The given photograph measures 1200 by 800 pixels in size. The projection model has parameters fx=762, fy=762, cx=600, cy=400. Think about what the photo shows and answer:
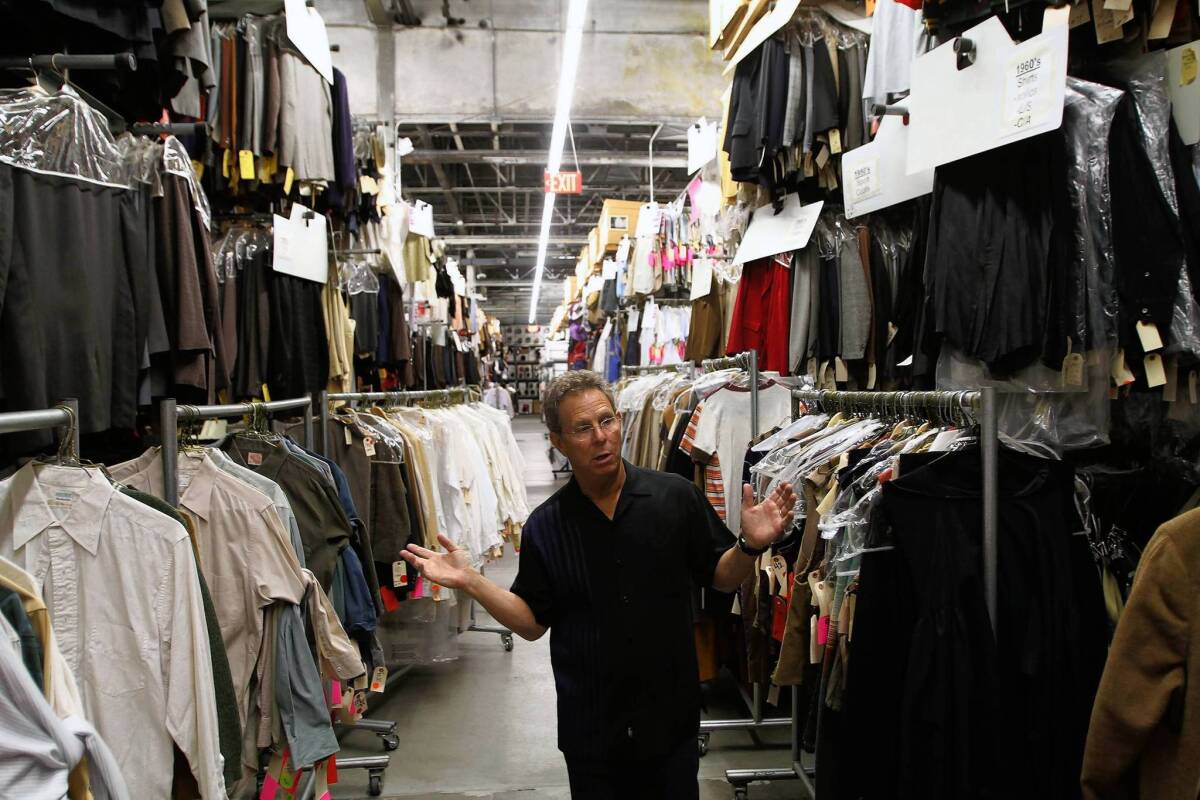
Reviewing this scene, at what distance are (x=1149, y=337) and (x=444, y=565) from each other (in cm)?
170

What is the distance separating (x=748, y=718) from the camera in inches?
140

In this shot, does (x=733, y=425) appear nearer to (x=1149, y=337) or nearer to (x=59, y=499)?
(x=1149, y=337)

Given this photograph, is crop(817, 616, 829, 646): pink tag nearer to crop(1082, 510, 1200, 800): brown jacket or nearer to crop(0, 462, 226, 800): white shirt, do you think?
crop(1082, 510, 1200, 800): brown jacket

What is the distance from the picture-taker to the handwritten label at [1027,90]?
164 centimetres

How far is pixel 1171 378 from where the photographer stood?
5.70ft

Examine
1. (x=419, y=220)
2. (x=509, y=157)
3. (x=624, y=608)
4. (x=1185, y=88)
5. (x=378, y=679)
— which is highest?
(x=509, y=157)

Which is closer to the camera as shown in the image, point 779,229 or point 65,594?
point 65,594

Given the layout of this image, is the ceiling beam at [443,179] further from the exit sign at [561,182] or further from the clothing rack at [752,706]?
the clothing rack at [752,706]

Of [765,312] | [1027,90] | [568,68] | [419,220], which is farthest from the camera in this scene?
[568,68]

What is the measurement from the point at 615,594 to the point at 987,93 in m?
1.48

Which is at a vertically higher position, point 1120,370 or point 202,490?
point 1120,370

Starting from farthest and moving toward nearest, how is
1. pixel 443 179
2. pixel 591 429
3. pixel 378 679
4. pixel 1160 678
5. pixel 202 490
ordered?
1. pixel 443 179
2. pixel 378 679
3. pixel 202 490
4. pixel 591 429
5. pixel 1160 678

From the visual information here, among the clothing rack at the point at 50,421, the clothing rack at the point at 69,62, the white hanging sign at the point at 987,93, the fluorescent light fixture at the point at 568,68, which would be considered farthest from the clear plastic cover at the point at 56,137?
the fluorescent light fixture at the point at 568,68

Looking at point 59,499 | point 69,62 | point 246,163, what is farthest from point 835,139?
point 59,499
